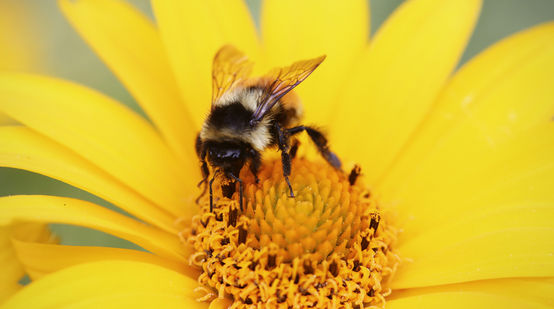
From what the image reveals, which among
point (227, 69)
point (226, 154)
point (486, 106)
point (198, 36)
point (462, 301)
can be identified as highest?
point (198, 36)

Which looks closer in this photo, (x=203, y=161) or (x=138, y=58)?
(x=203, y=161)

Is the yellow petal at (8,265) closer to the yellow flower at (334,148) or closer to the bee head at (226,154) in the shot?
the yellow flower at (334,148)

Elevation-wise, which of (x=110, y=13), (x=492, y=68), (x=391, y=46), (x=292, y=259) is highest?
(x=110, y=13)

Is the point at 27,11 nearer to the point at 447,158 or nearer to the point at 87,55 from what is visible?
the point at 87,55

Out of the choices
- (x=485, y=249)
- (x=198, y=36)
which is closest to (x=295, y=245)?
(x=485, y=249)

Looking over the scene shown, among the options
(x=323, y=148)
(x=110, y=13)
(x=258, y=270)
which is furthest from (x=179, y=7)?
(x=258, y=270)

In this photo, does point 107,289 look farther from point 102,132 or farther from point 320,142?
point 320,142
